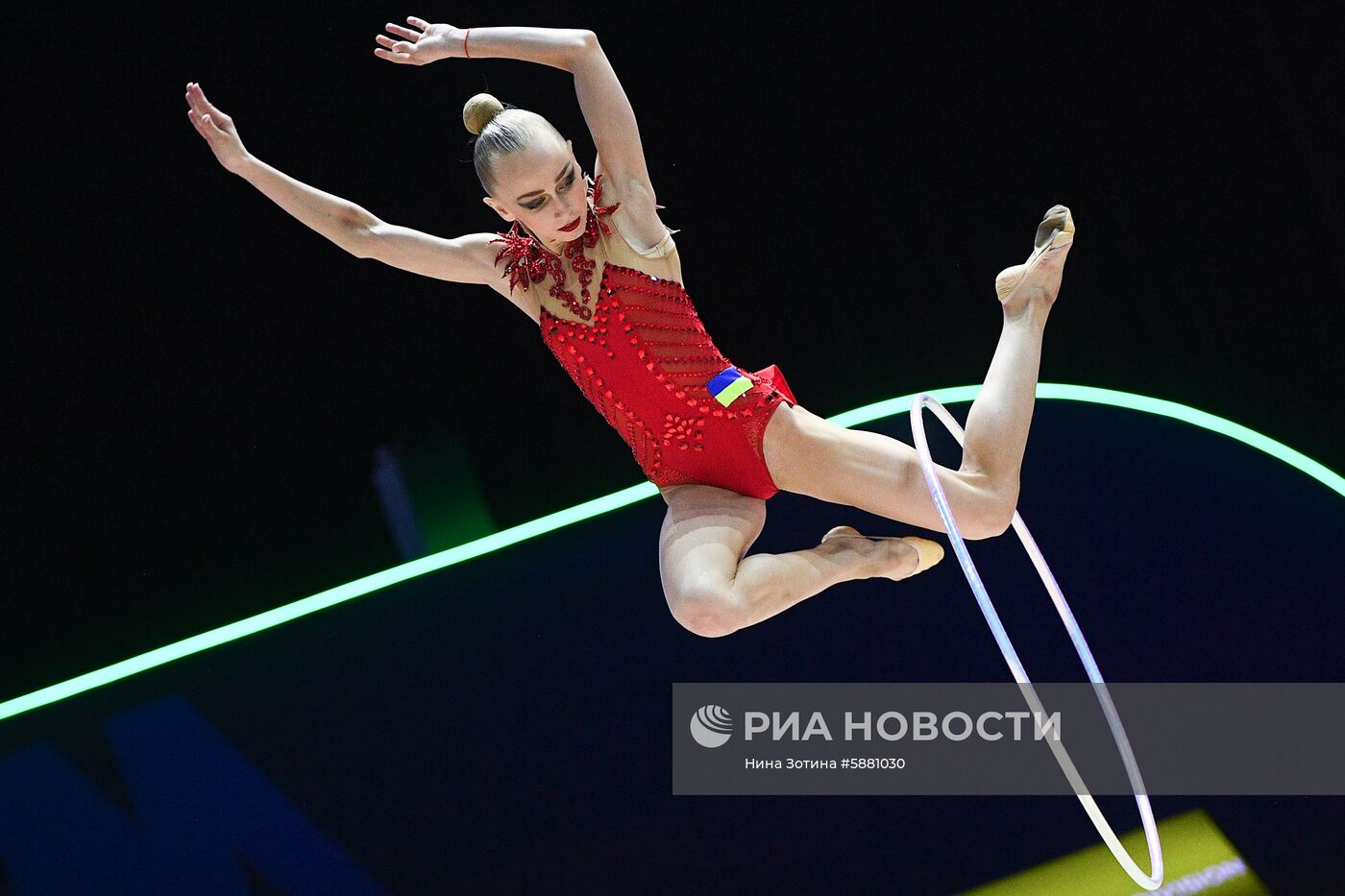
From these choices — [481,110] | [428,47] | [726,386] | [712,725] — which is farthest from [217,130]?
[712,725]

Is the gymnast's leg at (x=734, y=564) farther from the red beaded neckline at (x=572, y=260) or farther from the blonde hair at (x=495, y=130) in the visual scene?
the blonde hair at (x=495, y=130)

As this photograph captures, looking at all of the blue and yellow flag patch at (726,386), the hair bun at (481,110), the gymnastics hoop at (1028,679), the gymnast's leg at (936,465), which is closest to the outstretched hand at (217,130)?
the hair bun at (481,110)

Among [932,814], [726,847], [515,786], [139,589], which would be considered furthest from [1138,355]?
[139,589]

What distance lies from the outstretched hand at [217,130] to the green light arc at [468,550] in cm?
146

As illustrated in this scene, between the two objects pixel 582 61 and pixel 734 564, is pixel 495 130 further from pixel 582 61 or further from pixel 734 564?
pixel 734 564

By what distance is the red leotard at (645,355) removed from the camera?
3086 mm

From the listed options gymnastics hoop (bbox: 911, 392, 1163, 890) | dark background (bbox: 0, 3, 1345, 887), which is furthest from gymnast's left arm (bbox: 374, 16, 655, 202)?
dark background (bbox: 0, 3, 1345, 887)

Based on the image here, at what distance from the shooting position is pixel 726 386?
10.2 ft

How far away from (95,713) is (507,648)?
117 cm

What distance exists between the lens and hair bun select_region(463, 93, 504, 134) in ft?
9.71

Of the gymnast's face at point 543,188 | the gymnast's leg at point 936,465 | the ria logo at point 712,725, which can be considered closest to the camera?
Result: the gymnast's face at point 543,188

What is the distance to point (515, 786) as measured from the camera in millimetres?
4145

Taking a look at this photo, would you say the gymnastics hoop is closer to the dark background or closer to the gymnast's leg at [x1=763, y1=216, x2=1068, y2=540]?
the gymnast's leg at [x1=763, y1=216, x2=1068, y2=540]

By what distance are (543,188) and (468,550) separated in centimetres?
164
